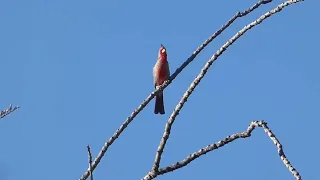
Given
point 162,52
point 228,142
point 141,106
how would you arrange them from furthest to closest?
point 162,52 → point 141,106 → point 228,142

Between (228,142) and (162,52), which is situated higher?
(162,52)

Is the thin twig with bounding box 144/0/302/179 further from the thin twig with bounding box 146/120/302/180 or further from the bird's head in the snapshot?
the bird's head

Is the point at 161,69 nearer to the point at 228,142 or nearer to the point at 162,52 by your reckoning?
the point at 162,52

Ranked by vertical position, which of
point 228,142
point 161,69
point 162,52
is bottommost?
point 228,142

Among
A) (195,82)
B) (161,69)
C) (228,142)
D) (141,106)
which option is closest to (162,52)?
(161,69)

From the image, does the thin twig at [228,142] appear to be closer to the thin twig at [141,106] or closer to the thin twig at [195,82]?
the thin twig at [195,82]

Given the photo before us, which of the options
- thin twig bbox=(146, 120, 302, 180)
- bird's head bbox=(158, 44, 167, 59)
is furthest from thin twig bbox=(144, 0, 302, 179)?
bird's head bbox=(158, 44, 167, 59)

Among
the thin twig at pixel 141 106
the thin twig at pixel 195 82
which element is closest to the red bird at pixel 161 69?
the thin twig at pixel 141 106

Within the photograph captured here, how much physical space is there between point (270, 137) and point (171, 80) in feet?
2.91

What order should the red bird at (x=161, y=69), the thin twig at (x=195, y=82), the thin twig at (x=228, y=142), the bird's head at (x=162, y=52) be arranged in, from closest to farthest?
1. the thin twig at (x=228, y=142)
2. the thin twig at (x=195, y=82)
3. the bird's head at (x=162, y=52)
4. the red bird at (x=161, y=69)

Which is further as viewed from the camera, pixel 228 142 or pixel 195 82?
pixel 195 82

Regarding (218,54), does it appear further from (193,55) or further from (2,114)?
(2,114)

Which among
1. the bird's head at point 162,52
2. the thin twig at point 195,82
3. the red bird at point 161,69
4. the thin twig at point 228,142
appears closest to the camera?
the thin twig at point 228,142

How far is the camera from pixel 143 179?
2557 mm
